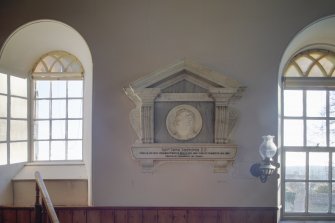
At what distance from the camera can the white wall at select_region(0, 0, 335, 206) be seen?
3023mm

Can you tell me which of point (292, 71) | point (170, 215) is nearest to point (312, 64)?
point (292, 71)

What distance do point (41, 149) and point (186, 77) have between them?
1.89 m

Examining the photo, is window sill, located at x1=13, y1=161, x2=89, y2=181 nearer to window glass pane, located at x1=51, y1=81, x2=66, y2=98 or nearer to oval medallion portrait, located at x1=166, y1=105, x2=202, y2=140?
window glass pane, located at x1=51, y1=81, x2=66, y2=98

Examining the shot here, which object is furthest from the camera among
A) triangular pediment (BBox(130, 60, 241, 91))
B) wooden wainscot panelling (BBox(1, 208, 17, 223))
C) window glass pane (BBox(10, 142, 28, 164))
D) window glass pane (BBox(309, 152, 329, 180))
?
window glass pane (BBox(309, 152, 329, 180))

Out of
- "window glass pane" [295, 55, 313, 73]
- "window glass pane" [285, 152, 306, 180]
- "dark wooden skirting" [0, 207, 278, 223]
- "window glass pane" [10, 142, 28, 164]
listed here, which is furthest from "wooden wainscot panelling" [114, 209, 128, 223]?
"window glass pane" [295, 55, 313, 73]

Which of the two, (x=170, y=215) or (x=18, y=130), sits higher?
(x=18, y=130)

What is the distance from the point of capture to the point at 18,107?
3422mm

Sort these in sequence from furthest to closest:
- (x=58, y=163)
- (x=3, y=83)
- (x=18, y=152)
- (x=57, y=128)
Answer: (x=57, y=128)
(x=58, y=163)
(x=18, y=152)
(x=3, y=83)

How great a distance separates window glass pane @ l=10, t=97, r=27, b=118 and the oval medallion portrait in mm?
1670

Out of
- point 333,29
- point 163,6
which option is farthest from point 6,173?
point 333,29

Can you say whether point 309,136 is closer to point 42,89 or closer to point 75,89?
point 75,89

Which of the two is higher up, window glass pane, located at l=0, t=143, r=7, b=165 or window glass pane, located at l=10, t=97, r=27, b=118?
window glass pane, located at l=10, t=97, r=27, b=118

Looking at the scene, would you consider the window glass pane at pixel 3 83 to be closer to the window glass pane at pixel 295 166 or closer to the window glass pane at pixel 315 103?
the window glass pane at pixel 295 166

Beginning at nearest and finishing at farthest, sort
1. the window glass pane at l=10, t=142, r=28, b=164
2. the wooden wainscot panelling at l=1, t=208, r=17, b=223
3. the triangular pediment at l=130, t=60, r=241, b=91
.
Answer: the triangular pediment at l=130, t=60, r=241, b=91 < the wooden wainscot panelling at l=1, t=208, r=17, b=223 < the window glass pane at l=10, t=142, r=28, b=164
